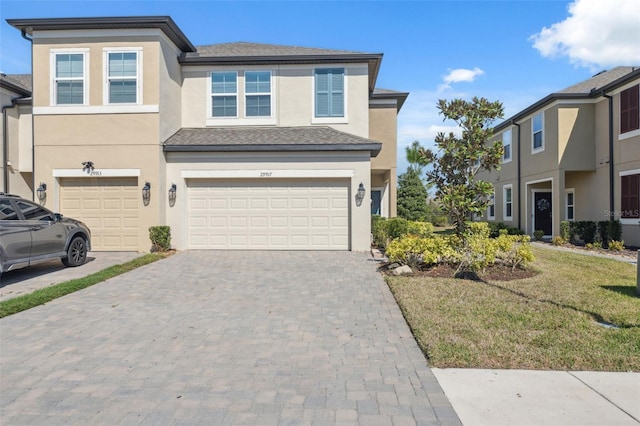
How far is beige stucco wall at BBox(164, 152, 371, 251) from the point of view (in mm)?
12820

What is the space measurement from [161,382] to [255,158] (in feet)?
31.8

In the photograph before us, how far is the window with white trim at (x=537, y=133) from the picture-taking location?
17344 mm

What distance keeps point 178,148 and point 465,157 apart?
8.71 m

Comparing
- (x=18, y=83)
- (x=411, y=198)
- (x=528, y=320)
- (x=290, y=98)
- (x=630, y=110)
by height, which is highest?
(x=18, y=83)

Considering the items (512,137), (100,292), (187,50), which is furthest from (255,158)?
(512,137)

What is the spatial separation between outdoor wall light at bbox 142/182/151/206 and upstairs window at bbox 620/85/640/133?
1626cm

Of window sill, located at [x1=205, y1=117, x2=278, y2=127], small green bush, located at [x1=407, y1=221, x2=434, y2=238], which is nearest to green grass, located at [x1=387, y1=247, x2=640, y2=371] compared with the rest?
small green bush, located at [x1=407, y1=221, x2=434, y2=238]

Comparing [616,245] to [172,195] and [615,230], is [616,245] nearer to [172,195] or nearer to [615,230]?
[615,230]

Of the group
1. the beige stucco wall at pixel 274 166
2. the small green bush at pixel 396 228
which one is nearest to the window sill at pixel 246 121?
the beige stucco wall at pixel 274 166

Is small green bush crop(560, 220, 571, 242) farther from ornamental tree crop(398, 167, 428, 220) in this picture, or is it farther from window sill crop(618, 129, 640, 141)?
ornamental tree crop(398, 167, 428, 220)

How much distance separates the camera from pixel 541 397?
352cm

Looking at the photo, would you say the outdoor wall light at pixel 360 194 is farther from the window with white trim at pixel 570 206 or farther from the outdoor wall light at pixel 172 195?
the window with white trim at pixel 570 206

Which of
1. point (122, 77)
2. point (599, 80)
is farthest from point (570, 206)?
point (122, 77)

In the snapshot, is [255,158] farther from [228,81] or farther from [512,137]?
[512,137]
